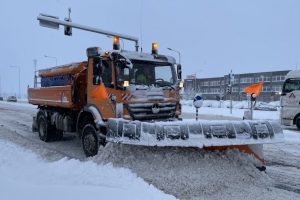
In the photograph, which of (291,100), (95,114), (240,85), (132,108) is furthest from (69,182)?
(240,85)

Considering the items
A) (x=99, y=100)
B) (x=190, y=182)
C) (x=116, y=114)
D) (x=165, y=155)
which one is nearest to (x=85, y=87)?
(x=99, y=100)

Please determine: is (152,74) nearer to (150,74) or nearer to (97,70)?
(150,74)

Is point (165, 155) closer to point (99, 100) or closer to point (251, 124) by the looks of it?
point (251, 124)

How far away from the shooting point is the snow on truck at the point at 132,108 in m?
6.68

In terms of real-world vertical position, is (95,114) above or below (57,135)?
above

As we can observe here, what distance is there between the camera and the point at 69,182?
614cm

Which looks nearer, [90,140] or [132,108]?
[132,108]

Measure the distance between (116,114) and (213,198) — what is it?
10.4 ft

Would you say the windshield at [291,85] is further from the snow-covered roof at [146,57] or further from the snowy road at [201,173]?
the snowy road at [201,173]

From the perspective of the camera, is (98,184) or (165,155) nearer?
(98,184)

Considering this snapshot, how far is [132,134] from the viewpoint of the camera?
6.73 metres

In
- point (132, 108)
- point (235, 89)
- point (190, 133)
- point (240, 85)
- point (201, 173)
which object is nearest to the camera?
point (201, 173)

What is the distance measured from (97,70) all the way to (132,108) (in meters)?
1.35

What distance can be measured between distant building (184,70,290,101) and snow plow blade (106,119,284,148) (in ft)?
197
